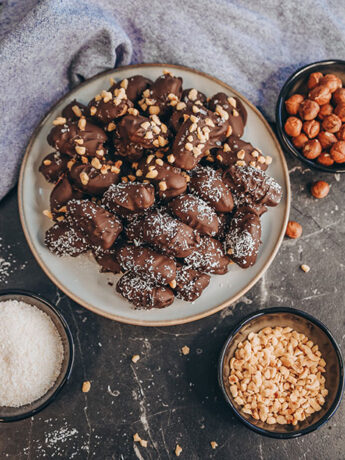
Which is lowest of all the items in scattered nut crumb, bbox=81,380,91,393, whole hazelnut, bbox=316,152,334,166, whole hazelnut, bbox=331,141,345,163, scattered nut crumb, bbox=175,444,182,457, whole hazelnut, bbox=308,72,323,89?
scattered nut crumb, bbox=175,444,182,457

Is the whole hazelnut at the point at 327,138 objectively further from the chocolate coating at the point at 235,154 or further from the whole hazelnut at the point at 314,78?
the chocolate coating at the point at 235,154

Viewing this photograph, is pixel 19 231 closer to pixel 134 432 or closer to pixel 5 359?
pixel 5 359

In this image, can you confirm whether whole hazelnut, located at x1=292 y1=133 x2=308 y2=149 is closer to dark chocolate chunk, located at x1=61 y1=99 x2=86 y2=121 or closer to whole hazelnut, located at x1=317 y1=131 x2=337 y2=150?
whole hazelnut, located at x1=317 y1=131 x2=337 y2=150

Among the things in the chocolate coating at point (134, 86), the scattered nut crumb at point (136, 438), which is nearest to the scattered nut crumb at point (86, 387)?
the scattered nut crumb at point (136, 438)

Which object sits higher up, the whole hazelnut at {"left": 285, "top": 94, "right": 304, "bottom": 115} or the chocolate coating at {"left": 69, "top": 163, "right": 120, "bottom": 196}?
the chocolate coating at {"left": 69, "top": 163, "right": 120, "bottom": 196}

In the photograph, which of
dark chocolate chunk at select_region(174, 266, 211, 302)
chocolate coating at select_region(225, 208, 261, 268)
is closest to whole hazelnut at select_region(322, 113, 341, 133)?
chocolate coating at select_region(225, 208, 261, 268)

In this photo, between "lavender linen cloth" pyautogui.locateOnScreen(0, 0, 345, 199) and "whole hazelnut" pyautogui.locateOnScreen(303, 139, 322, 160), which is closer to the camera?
"lavender linen cloth" pyautogui.locateOnScreen(0, 0, 345, 199)

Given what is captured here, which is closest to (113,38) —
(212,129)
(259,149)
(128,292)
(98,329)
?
(212,129)
